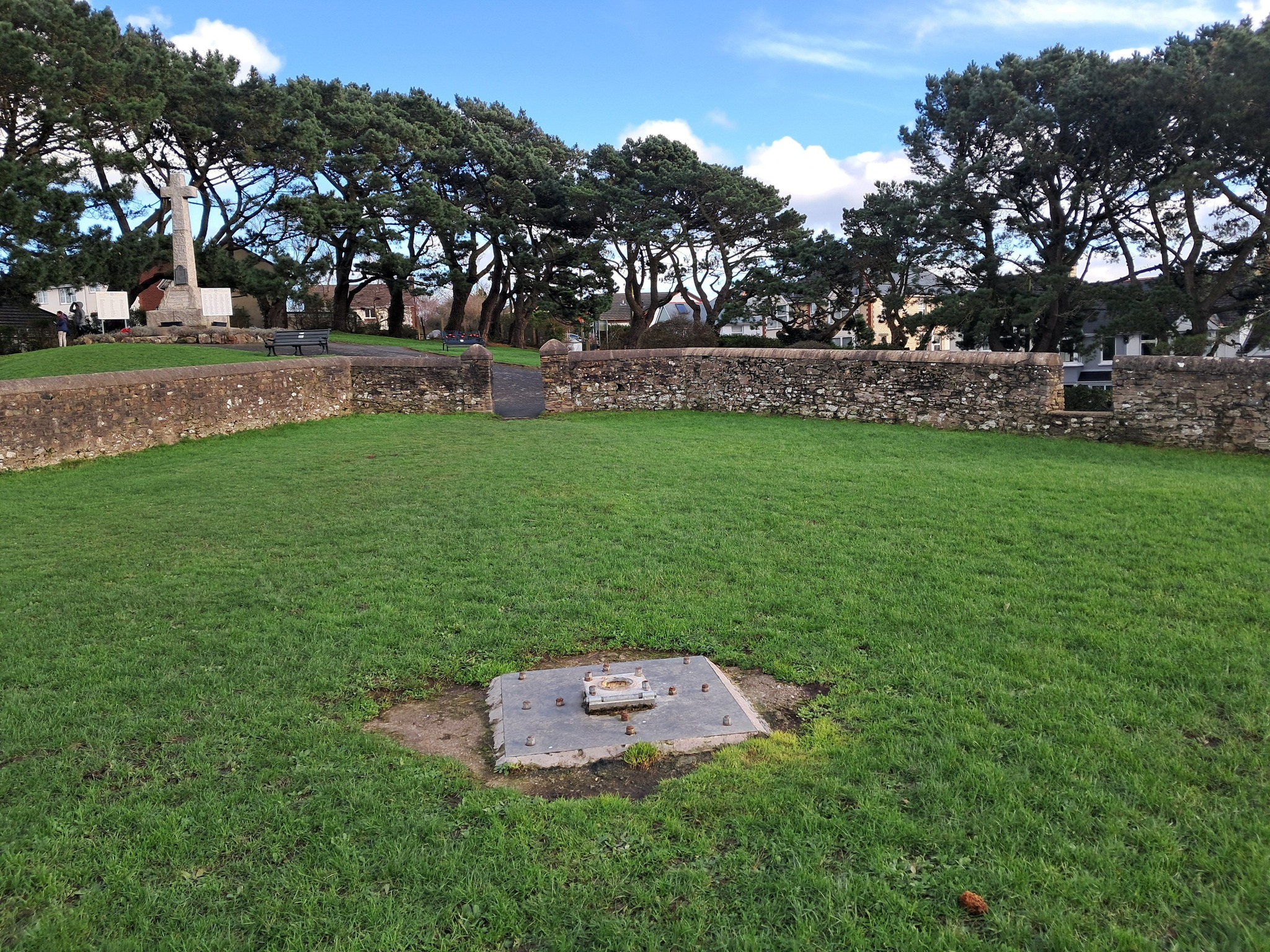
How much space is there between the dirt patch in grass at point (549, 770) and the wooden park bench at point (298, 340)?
1777 centimetres

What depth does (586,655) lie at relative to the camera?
174 inches

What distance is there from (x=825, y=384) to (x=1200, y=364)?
19.3ft

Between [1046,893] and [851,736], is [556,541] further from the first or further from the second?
[1046,893]

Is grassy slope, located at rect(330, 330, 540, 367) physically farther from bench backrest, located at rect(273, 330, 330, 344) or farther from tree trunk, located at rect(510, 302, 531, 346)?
bench backrest, located at rect(273, 330, 330, 344)

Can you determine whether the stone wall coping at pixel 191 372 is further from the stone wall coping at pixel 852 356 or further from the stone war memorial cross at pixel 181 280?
the stone war memorial cross at pixel 181 280

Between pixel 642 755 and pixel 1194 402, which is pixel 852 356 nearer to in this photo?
pixel 1194 402

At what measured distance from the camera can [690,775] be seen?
124 inches

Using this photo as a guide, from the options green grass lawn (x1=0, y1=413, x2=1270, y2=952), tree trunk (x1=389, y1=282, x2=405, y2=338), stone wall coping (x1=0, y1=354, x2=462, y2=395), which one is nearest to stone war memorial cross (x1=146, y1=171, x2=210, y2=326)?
stone wall coping (x1=0, y1=354, x2=462, y2=395)

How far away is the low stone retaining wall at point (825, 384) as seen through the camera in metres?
13.5

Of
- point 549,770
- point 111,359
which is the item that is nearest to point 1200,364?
point 549,770

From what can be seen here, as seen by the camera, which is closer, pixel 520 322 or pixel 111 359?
pixel 111 359

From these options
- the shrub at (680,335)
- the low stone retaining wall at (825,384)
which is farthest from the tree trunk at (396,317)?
the low stone retaining wall at (825,384)

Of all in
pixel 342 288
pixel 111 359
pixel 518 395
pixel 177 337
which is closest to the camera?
pixel 111 359

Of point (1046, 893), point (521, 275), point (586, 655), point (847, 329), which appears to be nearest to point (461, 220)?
point (521, 275)
